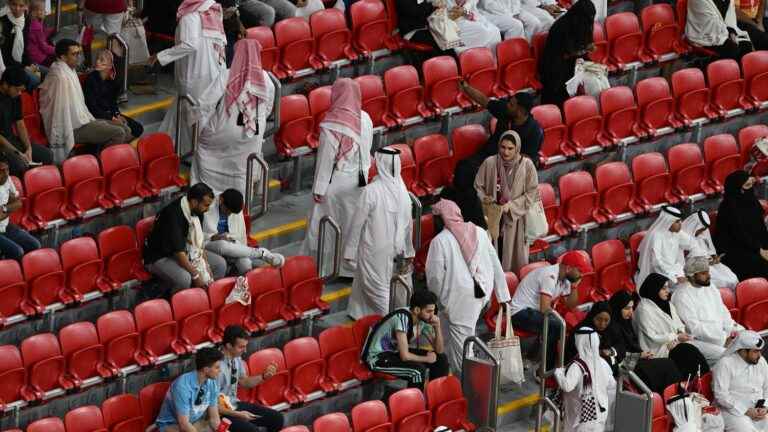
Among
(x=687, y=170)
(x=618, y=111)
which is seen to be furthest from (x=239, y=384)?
(x=687, y=170)

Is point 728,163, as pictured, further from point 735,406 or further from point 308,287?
point 308,287

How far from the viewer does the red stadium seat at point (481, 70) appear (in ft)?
55.4

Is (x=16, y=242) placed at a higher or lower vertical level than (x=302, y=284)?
higher

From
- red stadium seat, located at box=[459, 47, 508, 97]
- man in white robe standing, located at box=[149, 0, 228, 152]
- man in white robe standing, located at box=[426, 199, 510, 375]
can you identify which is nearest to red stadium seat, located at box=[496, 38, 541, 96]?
red stadium seat, located at box=[459, 47, 508, 97]

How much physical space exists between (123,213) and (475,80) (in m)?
3.42

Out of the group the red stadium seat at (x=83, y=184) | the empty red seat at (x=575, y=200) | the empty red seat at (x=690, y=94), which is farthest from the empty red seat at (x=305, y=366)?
the empty red seat at (x=690, y=94)

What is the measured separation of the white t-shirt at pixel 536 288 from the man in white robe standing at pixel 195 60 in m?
2.64

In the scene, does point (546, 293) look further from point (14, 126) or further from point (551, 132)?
point (14, 126)

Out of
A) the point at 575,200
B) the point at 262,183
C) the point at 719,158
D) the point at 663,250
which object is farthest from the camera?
the point at 719,158

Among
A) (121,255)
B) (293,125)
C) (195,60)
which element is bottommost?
(121,255)

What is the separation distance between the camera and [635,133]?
1730cm

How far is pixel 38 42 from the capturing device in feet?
50.6

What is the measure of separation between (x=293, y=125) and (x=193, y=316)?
235 centimetres

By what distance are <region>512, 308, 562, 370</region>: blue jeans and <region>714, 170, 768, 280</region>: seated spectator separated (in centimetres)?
238
